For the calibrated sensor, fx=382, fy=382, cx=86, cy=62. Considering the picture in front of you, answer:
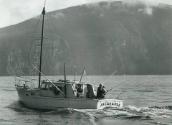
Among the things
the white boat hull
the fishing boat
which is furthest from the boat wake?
the fishing boat

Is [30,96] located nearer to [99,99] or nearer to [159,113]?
[99,99]

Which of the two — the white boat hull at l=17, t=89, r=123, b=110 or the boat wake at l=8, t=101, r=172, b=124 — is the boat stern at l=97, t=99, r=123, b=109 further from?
the boat wake at l=8, t=101, r=172, b=124

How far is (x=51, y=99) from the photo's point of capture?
56.4 metres

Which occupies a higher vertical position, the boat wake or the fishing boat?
the fishing boat

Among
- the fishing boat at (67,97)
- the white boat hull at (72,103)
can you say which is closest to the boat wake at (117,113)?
the white boat hull at (72,103)

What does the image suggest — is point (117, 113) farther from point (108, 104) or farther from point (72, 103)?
point (72, 103)

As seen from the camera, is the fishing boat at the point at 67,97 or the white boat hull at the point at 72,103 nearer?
the white boat hull at the point at 72,103

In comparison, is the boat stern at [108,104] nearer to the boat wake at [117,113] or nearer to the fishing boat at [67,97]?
the fishing boat at [67,97]

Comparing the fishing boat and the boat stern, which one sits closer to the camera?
the fishing boat

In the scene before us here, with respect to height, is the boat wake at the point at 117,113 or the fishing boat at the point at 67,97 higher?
the fishing boat at the point at 67,97

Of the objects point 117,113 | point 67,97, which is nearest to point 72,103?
point 67,97

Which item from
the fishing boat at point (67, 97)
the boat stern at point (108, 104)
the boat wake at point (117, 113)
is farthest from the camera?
the boat stern at point (108, 104)

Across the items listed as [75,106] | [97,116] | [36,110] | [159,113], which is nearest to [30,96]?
[36,110]

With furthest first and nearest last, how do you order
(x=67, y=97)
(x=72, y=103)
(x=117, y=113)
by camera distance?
(x=67, y=97)
(x=72, y=103)
(x=117, y=113)
